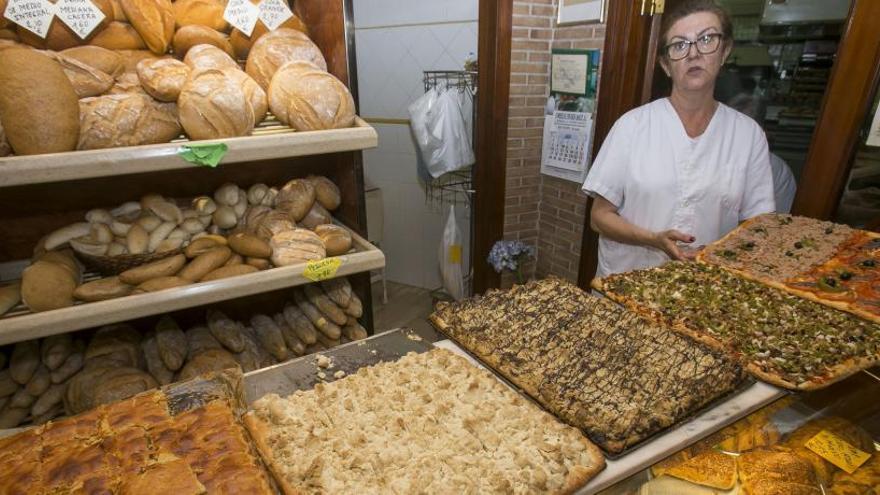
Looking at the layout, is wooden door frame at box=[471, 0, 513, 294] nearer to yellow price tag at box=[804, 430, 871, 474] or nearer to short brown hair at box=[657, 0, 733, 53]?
short brown hair at box=[657, 0, 733, 53]

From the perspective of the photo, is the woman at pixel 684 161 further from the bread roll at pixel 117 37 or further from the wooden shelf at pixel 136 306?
the bread roll at pixel 117 37

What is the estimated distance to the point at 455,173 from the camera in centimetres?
439

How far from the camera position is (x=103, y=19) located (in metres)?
1.72

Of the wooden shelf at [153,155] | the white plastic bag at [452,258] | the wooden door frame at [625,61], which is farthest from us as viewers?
the white plastic bag at [452,258]

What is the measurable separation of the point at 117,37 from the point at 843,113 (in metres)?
3.09

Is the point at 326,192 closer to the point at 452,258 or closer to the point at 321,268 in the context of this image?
the point at 321,268

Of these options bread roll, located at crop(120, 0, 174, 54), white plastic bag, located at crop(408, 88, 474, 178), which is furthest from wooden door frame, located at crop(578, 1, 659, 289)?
bread roll, located at crop(120, 0, 174, 54)

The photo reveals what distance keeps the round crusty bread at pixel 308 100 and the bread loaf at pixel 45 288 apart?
0.91 m

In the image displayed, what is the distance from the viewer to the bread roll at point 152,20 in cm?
175

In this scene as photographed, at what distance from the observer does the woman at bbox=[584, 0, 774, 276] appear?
2.17m

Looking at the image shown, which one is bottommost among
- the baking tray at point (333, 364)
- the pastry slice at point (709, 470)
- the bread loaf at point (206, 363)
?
the bread loaf at point (206, 363)

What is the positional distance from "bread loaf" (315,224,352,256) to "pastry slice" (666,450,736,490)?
53.4 inches

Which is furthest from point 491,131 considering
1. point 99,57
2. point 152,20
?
point 99,57

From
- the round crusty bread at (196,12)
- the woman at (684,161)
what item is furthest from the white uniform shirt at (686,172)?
the round crusty bread at (196,12)
